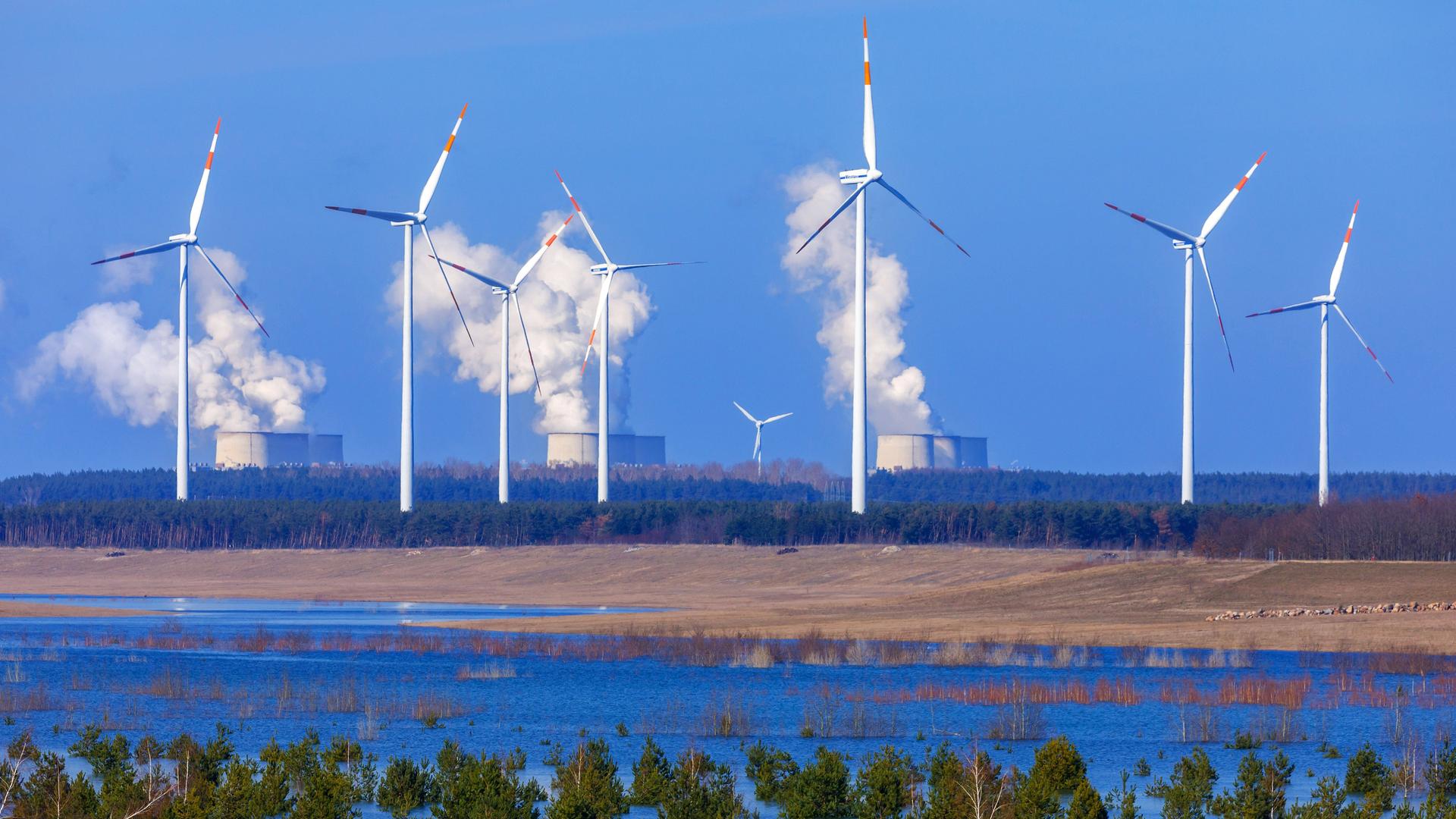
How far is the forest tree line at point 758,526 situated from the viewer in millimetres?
101000

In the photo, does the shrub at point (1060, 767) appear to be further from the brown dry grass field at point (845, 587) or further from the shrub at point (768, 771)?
the brown dry grass field at point (845, 587)

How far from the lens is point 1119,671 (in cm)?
5706

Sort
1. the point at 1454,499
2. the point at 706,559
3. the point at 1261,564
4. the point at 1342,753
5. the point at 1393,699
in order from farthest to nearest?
the point at 706,559 → the point at 1454,499 → the point at 1261,564 → the point at 1393,699 → the point at 1342,753

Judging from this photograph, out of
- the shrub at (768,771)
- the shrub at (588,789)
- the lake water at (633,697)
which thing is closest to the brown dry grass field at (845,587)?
the lake water at (633,697)

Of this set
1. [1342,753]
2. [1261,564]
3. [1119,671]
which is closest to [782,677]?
[1119,671]

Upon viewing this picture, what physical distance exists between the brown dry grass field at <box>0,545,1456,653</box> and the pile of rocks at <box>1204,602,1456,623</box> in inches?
49.8

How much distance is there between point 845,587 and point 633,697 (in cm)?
6067

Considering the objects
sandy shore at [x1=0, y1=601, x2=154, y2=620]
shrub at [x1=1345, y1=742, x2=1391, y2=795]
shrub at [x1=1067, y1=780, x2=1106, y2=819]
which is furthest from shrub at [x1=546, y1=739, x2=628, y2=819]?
sandy shore at [x1=0, y1=601, x2=154, y2=620]

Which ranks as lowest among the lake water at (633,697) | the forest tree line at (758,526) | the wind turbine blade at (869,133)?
the lake water at (633,697)

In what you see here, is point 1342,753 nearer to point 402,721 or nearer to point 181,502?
point 402,721

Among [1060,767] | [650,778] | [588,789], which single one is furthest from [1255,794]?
[588,789]

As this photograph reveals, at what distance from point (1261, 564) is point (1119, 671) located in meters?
33.2

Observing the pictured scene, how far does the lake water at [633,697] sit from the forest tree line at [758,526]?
134ft

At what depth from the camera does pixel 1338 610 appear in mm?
75312
